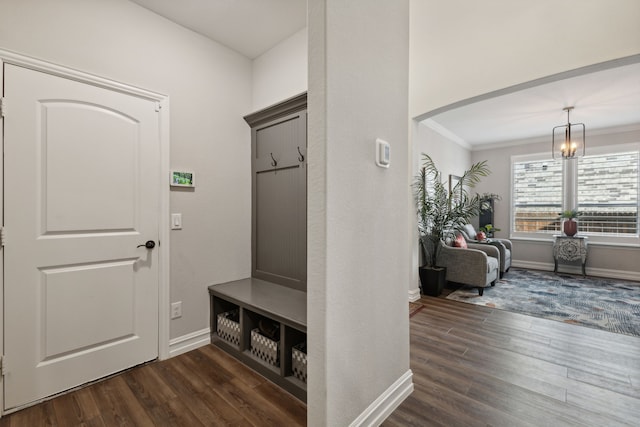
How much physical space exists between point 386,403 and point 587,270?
576cm

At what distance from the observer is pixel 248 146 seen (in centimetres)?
285

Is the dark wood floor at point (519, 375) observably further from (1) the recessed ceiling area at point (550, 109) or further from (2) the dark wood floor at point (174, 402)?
(1) the recessed ceiling area at point (550, 109)

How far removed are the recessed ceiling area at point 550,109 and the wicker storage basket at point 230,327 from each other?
405cm

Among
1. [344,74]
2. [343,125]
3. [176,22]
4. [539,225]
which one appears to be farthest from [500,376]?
[539,225]

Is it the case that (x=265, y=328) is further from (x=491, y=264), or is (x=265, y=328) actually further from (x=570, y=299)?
(x=570, y=299)

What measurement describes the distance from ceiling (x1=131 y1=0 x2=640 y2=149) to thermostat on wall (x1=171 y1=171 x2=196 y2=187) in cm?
123

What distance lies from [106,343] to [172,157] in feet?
4.67

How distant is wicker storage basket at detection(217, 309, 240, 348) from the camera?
2305mm

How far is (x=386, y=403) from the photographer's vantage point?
1.58 meters

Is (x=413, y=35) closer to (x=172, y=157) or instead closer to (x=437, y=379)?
(x=172, y=157)

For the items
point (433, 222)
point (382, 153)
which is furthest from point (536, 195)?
point (382, 153)

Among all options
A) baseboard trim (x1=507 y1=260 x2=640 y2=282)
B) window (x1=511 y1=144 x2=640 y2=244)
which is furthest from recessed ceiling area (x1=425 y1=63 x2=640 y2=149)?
baseboard trim (x1=507 y1=260 x2=640 y2=282)

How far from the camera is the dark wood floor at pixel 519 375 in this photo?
1.58m

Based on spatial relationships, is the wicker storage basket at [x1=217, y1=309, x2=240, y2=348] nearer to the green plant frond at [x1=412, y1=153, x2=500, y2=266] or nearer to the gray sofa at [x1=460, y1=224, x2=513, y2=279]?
the green plant frond at [x1=412, y1=153, x2=500, y2=266]
